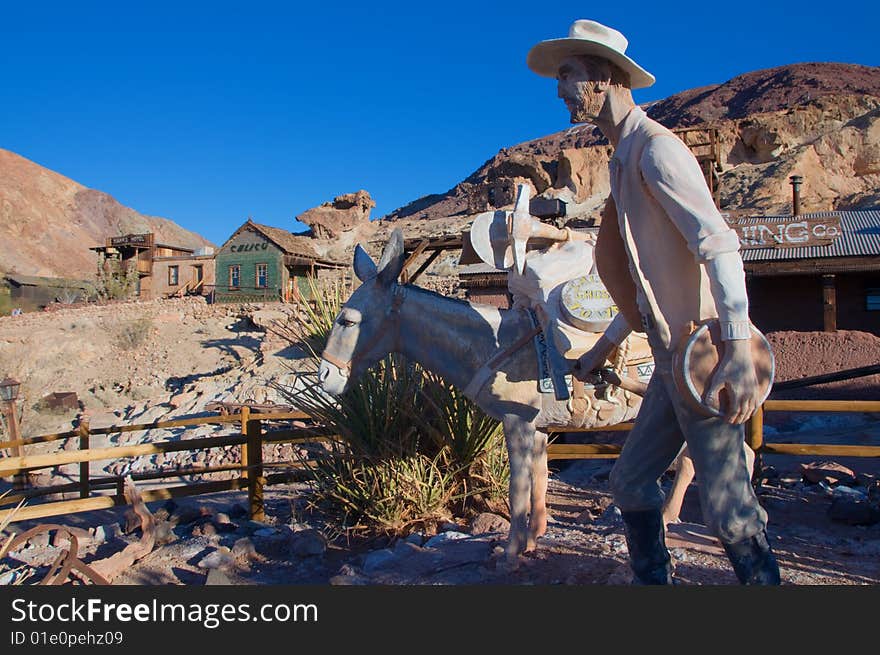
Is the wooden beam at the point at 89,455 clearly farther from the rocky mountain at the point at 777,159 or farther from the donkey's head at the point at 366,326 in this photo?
the rocky mountain at the point at 777,159

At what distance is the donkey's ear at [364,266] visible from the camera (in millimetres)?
3684

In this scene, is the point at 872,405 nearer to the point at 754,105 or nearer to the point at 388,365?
the point at 388,365

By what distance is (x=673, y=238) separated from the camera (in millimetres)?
2043

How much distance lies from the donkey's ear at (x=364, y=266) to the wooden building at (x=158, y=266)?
3561 centimetres

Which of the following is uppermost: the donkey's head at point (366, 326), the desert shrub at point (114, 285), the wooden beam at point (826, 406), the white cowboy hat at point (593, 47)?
the desert shrub at point (114, 285)

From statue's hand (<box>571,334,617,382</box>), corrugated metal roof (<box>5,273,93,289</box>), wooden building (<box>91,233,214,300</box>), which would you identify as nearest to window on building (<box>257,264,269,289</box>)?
wooden building (<box>91,233,214,300</box>)

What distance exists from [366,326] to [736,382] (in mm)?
2199

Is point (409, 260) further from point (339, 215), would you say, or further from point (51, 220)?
point (51, 220)

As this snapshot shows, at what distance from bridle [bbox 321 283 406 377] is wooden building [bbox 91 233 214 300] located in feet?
117

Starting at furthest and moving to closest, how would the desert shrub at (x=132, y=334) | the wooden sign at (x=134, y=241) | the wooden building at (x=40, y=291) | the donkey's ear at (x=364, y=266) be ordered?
the wooden sign at (x=134, y=241), the wooden building at (x=40, y=291), the desert shrub at (x=132, y=334), the donkey's ear at (x=364, y=266)

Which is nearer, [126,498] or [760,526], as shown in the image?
[760,526]

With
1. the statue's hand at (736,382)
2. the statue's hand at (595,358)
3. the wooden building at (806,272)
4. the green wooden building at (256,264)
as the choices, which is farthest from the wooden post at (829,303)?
the green wooden building at (256,264)

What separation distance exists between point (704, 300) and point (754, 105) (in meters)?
72.4

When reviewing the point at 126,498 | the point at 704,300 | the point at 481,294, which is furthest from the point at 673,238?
the point at 481,294
